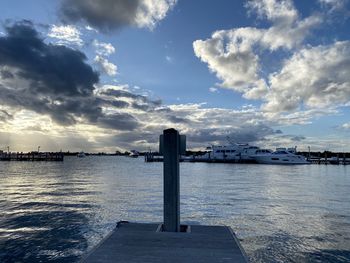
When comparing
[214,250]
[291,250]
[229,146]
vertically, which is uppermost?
[229,146]

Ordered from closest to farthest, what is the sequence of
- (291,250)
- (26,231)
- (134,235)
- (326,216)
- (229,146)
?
(134,235)
(291,250)
(26,231)
(326,216)
(229,146)

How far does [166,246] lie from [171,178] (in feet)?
5.83

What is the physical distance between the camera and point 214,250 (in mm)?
6781

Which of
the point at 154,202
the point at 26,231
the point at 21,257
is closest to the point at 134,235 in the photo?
the point at 21,257

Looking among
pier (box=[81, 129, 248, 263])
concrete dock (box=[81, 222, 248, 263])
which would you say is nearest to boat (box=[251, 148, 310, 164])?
pier (box=[81, 129, 248, 263])

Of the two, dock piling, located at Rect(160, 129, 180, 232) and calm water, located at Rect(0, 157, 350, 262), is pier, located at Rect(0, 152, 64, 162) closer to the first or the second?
calm water, located at Rect(0, 157, 350, 262)

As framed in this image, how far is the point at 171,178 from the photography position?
819cm

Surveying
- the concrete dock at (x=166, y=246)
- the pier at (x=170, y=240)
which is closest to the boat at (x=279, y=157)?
the pier at (x=170, y=240)

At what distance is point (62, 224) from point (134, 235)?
8083mm

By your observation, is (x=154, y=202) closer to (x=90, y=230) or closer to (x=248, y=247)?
(x=90, y=230)

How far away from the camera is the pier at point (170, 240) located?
20.4ft

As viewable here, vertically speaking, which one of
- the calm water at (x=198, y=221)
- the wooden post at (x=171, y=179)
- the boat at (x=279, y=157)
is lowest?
the calm water at (x=198, y=221)

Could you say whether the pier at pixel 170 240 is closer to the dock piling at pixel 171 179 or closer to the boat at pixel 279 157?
the dock piling at pixel 171 179

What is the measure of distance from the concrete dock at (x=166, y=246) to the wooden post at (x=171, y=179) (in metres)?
0.34
